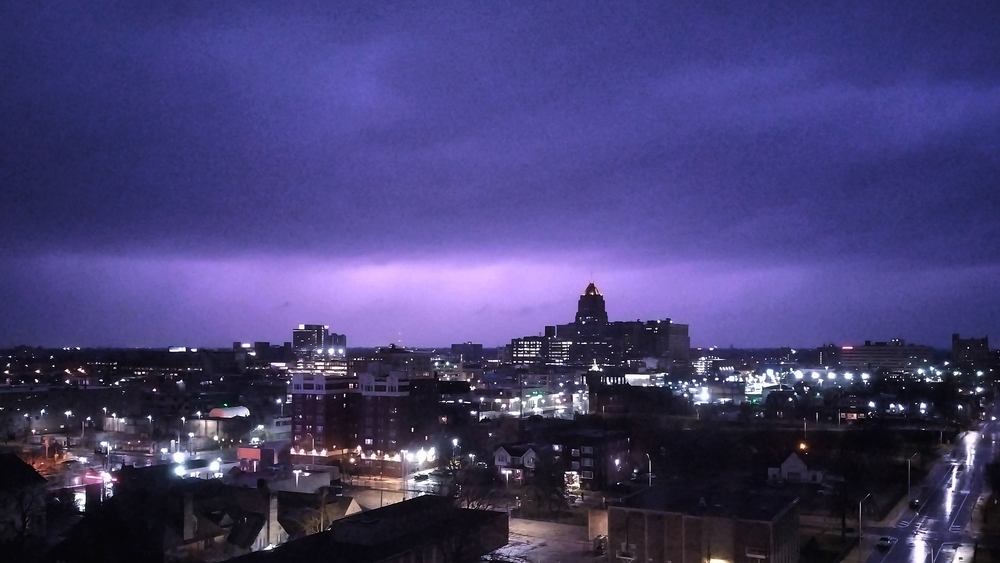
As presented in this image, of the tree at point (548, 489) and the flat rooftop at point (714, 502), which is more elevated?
the flat rooftop at point (714, 502)

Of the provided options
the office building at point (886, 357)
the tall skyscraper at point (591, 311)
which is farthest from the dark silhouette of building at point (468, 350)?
the office building at point (886, 357)

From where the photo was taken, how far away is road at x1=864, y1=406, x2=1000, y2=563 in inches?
341

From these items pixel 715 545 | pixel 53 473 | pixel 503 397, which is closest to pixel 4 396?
pixel 53 473

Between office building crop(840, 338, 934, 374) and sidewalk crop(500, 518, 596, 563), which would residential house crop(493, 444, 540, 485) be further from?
office building crop(840, 338, 934, 374)

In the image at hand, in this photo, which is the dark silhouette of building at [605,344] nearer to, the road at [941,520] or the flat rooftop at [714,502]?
the road at [941,520]

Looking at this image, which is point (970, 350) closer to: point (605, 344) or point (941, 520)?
point (605, 344)

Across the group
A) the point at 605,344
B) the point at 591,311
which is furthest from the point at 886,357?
the point at 591,311

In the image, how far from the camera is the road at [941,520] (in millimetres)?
8656

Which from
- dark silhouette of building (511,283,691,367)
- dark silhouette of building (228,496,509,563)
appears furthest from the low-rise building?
dark silhouette of building (511,283,691,367)

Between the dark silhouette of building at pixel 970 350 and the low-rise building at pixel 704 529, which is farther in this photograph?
A: the dark silhouette of building at pixel 970 350

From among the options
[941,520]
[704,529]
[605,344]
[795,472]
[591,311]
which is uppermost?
[591,311]

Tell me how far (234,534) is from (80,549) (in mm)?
1587

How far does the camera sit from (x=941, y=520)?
10.5 m

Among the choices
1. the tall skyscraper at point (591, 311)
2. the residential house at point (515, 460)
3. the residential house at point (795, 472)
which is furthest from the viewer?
the tall skyscraper at point (591, 311)
